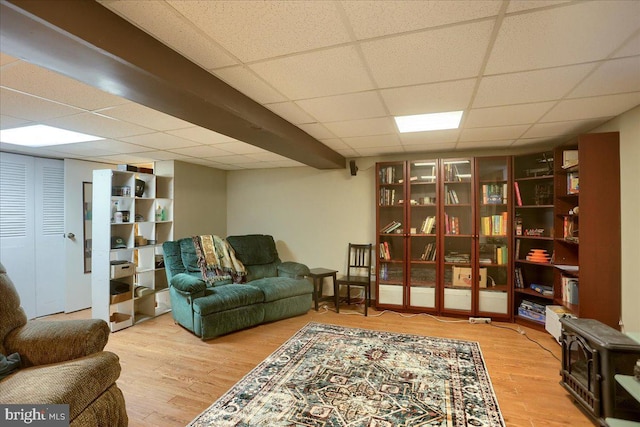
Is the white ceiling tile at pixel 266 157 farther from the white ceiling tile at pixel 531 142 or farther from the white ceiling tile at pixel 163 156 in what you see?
the white ceiling tile at pixel 531 142

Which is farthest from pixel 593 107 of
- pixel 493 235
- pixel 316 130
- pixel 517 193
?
pixel 316 130

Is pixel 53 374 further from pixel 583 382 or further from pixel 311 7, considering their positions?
pixel 583 382

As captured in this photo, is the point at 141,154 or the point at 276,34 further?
the point at 141,154

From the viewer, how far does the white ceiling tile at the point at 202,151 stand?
3.79 meters

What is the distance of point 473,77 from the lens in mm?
1925

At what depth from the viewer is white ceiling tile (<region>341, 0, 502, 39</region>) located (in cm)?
126

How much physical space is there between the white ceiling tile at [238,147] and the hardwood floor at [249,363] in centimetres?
221

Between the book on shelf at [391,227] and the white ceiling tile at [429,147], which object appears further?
the book on shelf at [391,227]

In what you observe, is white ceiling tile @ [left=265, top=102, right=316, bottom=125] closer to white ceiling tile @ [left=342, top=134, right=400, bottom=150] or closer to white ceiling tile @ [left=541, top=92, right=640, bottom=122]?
white ceiling tile @ [left=342, top=134, right=400, bottom=150]

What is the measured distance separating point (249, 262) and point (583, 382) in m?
3.87

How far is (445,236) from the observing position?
13.4ft

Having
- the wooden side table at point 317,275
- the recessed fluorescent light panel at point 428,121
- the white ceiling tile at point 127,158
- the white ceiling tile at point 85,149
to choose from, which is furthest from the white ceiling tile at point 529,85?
the white ceiling tile at point 127,158

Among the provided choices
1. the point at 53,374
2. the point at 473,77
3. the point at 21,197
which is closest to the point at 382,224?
the point at 473,77

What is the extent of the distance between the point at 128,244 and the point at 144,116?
7.12ft
